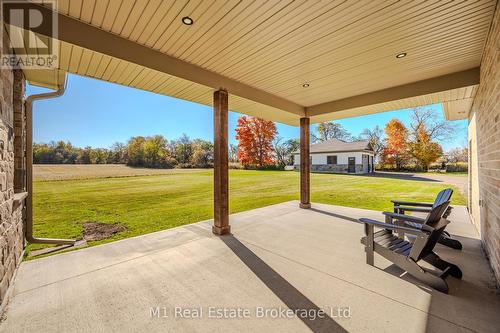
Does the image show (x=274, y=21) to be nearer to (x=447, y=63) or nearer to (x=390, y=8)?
(x=390, y=8)

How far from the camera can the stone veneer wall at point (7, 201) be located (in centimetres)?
216

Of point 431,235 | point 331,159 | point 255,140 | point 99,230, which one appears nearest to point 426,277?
point 431,235

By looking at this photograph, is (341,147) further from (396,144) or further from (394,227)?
(394,227)

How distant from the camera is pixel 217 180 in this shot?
14.5 feet

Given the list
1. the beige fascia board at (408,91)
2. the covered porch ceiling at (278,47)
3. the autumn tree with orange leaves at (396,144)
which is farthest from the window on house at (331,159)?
the covered porch ceiling at (278,47)

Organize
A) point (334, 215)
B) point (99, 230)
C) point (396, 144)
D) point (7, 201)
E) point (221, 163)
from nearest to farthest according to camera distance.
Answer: point (7, 201)
point (221, 163)
point (99, 230)
point (334, 215)
point (396, 144)

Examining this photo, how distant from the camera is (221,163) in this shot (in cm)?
439

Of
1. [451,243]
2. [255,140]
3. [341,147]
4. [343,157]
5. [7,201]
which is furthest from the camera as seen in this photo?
[255,140]

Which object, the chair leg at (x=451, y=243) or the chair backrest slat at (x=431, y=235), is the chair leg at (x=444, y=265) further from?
the chair leg at (x=451, y=243)

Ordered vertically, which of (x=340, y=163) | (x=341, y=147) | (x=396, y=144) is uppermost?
(x=396, y=144)

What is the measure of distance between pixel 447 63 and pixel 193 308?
5128 mm

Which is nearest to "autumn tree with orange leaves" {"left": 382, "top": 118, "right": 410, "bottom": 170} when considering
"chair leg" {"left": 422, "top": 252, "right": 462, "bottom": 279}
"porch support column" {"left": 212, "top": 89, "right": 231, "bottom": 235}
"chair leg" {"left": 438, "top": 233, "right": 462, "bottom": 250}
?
"chair leg" {"left": 438, "top": 233, "right": 462, "bottom": 250}

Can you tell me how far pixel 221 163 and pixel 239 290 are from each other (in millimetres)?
2471

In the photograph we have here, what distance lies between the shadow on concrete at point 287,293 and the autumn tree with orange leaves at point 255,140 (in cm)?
2367
